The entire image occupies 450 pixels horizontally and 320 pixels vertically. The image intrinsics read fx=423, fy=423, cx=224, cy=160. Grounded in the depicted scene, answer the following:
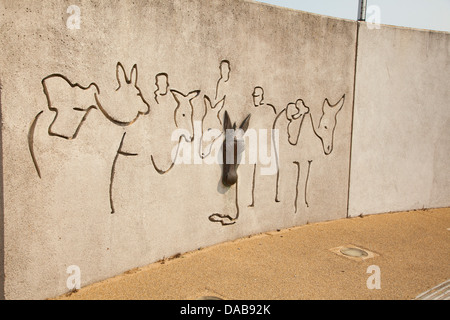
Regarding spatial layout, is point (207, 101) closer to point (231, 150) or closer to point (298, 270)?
point (231, 150)

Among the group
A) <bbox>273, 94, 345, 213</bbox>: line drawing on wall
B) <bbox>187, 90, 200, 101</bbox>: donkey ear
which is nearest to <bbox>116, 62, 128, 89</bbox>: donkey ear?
<bbox>187, 90, 200, 101</bbox>: donkey ear

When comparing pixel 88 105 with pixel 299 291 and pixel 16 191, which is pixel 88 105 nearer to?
pixel 16 191

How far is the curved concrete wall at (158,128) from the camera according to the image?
10.7 feet

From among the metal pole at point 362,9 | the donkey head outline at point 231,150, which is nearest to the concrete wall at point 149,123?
the donkey head outline at point 231,150

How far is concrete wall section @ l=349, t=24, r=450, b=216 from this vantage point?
6.63 m

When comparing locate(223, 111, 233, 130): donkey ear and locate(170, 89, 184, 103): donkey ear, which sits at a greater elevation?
locate(170, 89, 184, 103): donkey ear

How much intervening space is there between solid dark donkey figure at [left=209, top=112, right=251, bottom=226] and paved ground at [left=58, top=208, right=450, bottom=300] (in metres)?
0.34

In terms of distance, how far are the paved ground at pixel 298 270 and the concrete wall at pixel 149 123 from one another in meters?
0.24

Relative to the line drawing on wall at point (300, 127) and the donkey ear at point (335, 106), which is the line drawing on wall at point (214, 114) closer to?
the line drawing on wall at point (300, 127)

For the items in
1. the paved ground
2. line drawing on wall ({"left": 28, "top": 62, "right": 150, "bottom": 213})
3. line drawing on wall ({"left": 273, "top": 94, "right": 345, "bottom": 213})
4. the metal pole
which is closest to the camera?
line drawing on wall ({"left": 28, "top": 62, "right": 150, "bottom": 213})

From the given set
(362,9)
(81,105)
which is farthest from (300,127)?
(81,105)

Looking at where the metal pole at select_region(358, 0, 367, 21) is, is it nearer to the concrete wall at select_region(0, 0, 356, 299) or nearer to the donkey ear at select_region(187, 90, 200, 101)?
the concrete wall at select_region(0, 0, 356, 299)

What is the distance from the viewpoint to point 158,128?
4.27 meters

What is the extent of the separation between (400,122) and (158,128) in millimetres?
4541
